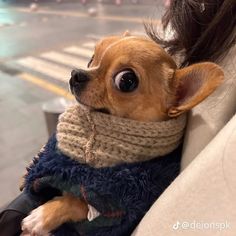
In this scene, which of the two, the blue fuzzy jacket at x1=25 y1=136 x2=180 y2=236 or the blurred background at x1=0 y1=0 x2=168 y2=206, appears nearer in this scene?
the blue fuzzy jacket at x1=25 y1=136 x2=180 y2=236

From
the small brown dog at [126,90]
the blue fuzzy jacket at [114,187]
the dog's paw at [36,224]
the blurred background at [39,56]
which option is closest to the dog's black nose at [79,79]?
the small brown dog at [126,90]

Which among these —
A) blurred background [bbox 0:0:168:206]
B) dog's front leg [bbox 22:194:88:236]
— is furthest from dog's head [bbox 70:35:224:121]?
blurred background [bbox 0:0:168:206]

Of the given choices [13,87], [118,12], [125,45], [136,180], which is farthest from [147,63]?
[118,12]

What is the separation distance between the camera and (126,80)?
28.0 inches

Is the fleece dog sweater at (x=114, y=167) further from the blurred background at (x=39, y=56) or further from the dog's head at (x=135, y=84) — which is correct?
the blurred background at (x=39, y=56)

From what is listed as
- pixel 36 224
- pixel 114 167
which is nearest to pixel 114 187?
pixel 114 167

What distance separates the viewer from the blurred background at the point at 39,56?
6.94 feet

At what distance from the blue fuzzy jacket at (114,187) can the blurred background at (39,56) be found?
509mm

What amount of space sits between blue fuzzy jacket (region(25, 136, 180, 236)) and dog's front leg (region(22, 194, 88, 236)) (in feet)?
0.06

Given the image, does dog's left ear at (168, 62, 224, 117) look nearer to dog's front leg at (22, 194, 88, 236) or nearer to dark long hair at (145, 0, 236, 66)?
dark long hair at (145, 0, 236, 66)

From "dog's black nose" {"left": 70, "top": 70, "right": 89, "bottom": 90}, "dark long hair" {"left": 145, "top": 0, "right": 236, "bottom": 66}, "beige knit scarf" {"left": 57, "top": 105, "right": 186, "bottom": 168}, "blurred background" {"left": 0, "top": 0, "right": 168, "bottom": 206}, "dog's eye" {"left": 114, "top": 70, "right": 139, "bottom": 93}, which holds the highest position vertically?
"dark long hair" {"left": 145, "top": 0, "right": 236, "bottom": 66}

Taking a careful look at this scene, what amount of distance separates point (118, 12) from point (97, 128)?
18.7 feet

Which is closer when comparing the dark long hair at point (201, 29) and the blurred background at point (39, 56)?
the dark long hair at point (201, 29)

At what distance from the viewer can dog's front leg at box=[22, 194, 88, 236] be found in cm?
72
